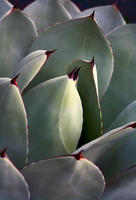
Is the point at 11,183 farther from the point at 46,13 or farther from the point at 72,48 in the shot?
the point at 46,13

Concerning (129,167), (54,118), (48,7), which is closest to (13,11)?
(48,7)

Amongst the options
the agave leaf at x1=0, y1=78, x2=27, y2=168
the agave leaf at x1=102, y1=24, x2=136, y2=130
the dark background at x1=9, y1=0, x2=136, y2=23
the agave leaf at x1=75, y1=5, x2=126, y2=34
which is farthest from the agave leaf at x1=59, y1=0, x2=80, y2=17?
the dark background at x1=9, y1=0, x2=136, y2=23

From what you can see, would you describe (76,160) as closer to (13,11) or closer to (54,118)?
(54,118)

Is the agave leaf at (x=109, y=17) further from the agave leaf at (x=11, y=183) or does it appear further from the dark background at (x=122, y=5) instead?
the dark background at (x=122, y=5)

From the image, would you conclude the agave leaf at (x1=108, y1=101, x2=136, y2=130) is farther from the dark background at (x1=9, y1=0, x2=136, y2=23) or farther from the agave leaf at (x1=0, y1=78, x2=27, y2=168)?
the dark background at (x1=9, y1=0, x2=136, y2=23)

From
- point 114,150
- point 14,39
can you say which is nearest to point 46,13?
point 14,39
